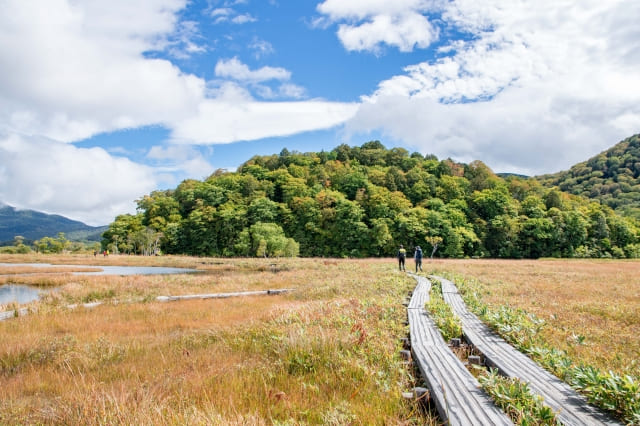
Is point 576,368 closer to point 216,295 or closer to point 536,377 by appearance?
point 536,377

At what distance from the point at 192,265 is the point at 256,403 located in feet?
156

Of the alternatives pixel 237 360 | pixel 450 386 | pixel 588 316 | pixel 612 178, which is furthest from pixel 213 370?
pixel 612 178

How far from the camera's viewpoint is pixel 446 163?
116312 mm

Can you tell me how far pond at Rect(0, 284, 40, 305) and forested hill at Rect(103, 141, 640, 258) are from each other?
45760 mm

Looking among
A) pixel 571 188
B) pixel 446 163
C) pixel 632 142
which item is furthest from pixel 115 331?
pixel 632 142

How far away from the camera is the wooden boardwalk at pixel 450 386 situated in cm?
419

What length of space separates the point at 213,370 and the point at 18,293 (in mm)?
24763

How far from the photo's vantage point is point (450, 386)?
5.11 metres

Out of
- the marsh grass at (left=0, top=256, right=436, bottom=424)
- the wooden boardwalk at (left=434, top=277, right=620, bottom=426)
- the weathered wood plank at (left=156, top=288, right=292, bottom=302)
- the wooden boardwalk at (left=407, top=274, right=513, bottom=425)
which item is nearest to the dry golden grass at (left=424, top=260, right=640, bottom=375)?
the wooden boardwalk at (left=434, top=277, right=620, bottom=426)

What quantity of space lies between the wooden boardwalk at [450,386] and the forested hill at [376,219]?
6489 centimetres

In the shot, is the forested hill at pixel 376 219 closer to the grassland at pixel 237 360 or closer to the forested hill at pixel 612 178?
the forested hill at pixel 612 178

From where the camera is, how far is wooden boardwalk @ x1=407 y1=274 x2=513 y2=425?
419 centimetres

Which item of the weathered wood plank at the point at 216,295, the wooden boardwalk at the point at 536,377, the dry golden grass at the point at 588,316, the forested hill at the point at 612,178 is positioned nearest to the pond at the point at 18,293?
the weathered wood plank at the point at 216,295

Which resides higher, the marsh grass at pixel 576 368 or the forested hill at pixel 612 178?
the forested hill at pixel 612 178
